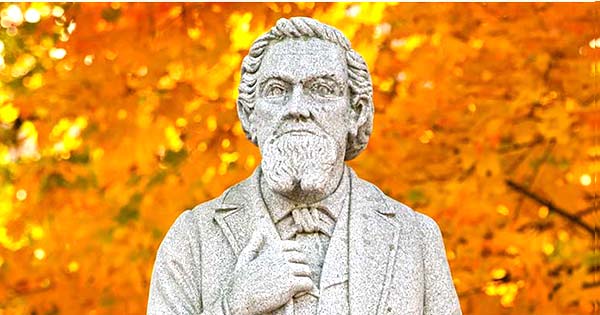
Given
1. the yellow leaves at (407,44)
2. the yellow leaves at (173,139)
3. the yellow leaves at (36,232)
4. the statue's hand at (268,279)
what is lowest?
the statue's hand at (268,279)

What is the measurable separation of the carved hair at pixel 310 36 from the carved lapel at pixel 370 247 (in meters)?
0.28

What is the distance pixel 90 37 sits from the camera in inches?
351

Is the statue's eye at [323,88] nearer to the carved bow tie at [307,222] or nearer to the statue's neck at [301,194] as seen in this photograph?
the statue's neck at [301,194]

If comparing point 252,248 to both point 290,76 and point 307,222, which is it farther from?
point 290,76

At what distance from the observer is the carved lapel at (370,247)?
5.84m

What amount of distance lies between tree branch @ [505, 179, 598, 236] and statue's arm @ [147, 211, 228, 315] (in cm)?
319

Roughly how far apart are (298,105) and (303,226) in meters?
0.50

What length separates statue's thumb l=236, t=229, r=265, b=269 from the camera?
5.87 metres

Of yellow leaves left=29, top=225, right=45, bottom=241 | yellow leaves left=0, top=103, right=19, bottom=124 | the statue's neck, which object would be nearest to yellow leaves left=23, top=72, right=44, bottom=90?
yellow leaves left=0, top=103, right=19, bottom=124

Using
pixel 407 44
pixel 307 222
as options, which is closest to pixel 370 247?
pixel 307 222

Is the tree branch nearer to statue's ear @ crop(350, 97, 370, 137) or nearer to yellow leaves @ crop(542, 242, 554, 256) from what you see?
yellow leaves @ crop(542, 242, 554, 256)

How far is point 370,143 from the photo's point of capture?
8711 mm

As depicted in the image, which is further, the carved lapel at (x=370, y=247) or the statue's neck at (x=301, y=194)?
the statue's neck at (x=301, y=194)

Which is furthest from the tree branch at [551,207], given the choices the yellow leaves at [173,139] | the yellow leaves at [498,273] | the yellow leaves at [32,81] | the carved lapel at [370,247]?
the yellow leaves at [32,81]
